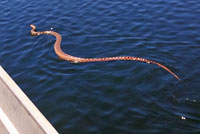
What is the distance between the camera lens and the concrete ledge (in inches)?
217

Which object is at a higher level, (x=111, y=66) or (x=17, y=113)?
(x=17, y=113)

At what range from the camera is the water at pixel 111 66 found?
9.40 meters

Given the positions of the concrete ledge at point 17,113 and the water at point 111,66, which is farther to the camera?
the water at point 111,66

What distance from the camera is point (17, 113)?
644 centimetres

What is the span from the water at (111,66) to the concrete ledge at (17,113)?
2686mm

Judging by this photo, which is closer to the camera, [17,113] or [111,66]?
[17,113]

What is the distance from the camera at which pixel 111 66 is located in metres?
12.2

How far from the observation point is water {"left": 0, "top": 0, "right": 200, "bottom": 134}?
940cm

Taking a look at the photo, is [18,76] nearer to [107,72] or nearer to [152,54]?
[107,72]

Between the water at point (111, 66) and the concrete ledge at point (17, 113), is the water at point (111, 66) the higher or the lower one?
the lower one

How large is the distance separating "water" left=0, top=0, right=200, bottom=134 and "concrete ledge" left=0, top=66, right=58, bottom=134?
2.69 m

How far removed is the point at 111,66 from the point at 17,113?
6.33 metres

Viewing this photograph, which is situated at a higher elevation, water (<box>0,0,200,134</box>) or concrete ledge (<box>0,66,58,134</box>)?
concrete ledge (<box>0,66,58,134</box>)

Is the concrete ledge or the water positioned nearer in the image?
the concrete ledge
